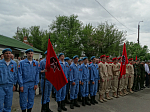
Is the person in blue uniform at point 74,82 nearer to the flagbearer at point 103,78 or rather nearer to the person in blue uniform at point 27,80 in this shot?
the flagbearer at point 103,78

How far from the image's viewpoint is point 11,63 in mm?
3578

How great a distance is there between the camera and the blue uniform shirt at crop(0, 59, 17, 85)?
131 inches

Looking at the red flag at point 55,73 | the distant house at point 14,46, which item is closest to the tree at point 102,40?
the distant house at point 14,46

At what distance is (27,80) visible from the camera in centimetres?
381

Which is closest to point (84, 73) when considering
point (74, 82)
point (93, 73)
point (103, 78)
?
point (93, 73)

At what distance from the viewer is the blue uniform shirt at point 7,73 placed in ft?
10.9

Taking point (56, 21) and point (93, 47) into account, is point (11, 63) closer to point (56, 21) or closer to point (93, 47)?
point (93, 47)

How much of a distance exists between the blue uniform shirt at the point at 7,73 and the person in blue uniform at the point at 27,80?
0.17m

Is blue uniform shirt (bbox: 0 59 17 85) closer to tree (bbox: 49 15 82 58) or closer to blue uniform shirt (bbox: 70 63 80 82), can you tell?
blue uniform shirt (bbox: 70 63 80 82)

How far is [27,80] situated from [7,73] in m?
0.62

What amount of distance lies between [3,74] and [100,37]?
21.1m

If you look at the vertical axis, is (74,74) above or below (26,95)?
above

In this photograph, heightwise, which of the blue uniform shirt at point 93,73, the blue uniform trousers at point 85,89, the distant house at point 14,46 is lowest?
the blue uniform trousers at point 85,89

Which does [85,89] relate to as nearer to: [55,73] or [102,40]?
[55,73]
